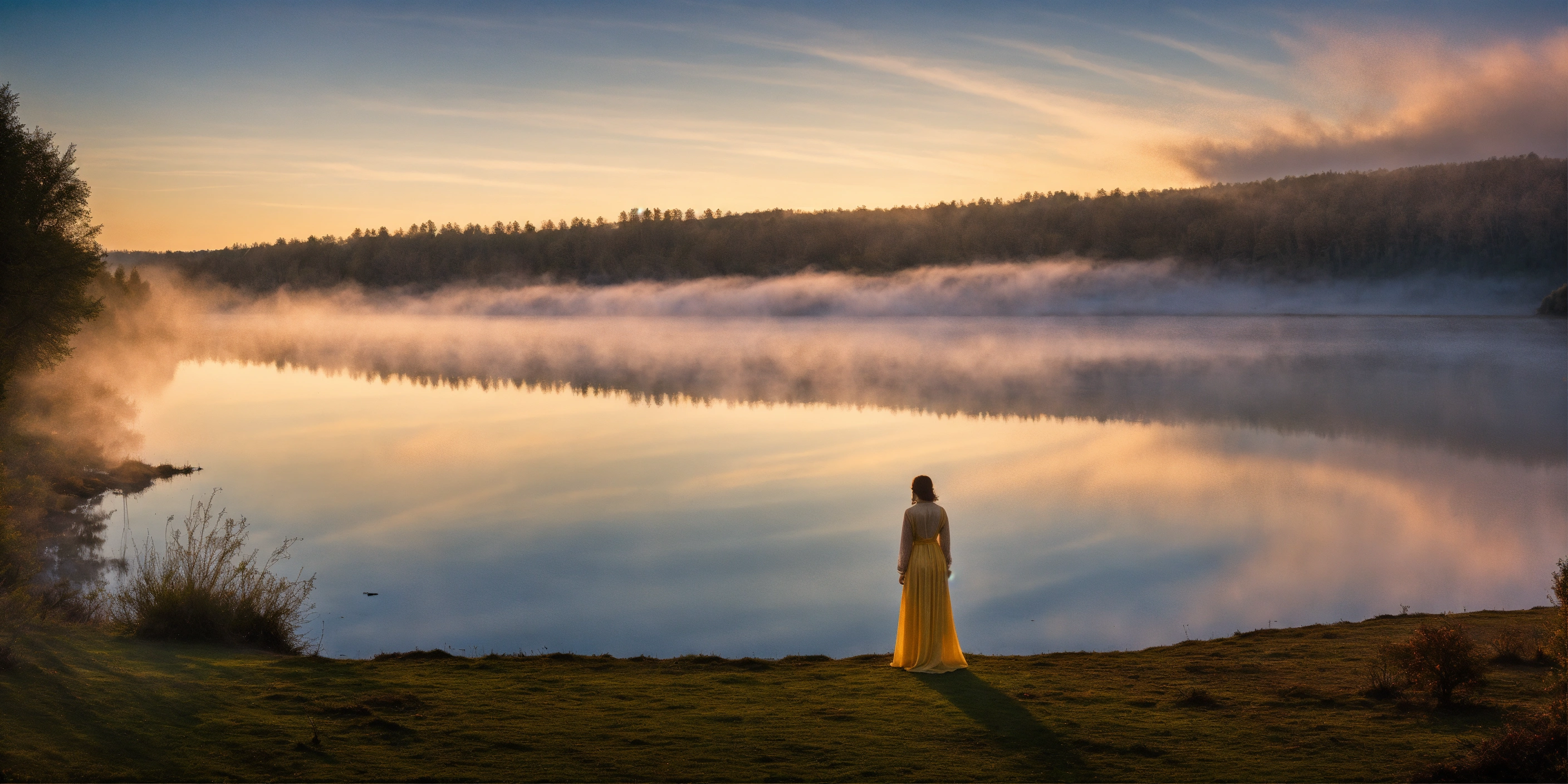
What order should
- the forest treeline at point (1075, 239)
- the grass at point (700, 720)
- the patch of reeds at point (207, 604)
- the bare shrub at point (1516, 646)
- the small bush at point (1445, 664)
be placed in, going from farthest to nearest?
the forest treeline at point (1075, 239)
the patch of reeds at point (207, 604)
the bare shrub at point (1516, 646)
the small bush at point (1445, 664)
the grass at point (700, 720)

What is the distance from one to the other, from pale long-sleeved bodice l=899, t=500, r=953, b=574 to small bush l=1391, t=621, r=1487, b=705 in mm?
3504

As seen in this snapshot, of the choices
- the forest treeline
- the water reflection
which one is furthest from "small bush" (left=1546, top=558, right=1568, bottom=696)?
the forest treeline

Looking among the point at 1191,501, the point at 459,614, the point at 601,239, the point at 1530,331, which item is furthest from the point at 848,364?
the point at 601,239

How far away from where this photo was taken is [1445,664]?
7.51 metres

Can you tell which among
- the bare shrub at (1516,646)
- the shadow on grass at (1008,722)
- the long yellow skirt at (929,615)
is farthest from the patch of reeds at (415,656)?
the bare shrub at (1516,646)

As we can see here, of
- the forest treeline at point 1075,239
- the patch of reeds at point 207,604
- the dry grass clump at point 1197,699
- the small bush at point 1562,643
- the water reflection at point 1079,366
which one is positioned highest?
the forest treeline at point 1075,239

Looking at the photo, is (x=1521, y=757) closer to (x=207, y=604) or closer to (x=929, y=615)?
(x=929, y=615)

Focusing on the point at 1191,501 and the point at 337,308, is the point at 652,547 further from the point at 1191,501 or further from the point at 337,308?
the point at 337,308

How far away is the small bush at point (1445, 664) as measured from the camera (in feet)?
24.6

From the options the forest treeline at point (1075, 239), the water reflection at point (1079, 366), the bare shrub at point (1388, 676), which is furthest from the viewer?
the forest treeline at point (1075, 239)

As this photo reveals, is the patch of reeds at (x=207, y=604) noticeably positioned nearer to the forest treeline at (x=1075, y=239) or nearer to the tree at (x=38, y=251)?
the tree at (x=38, y=251)

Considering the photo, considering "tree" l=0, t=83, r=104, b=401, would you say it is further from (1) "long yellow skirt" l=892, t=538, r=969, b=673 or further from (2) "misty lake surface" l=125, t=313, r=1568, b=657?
(1) "long yellow skirt" l=892, t=538, r=969, b=673

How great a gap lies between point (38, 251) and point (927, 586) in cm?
2311

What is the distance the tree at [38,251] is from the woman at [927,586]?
19.4 meters
